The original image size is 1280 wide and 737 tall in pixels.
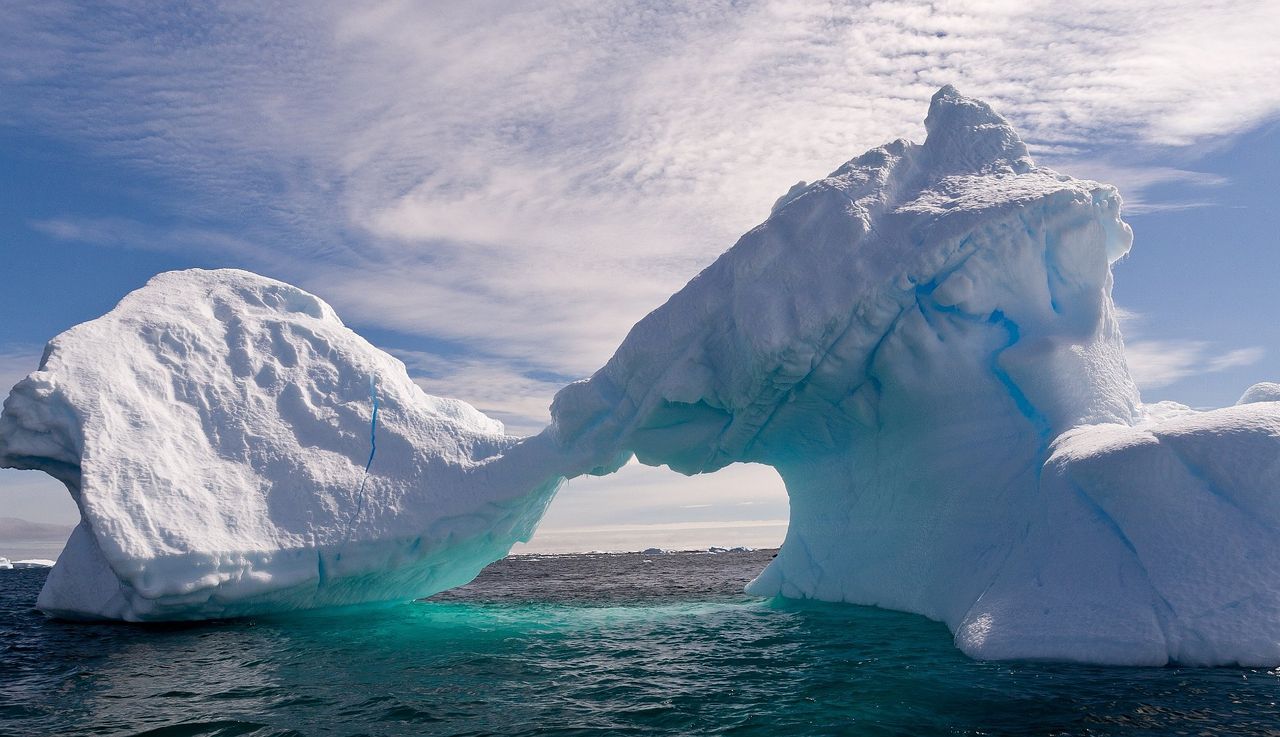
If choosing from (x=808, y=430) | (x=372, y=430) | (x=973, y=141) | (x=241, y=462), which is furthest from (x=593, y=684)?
(x=973, y=141)

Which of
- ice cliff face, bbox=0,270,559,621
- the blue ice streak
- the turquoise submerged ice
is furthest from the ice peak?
the blue ice streak

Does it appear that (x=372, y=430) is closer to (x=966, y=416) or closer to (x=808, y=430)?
(x=808, y=430)

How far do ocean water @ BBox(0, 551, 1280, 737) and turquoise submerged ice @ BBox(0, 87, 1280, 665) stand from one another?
103cm

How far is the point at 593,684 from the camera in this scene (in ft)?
24.6

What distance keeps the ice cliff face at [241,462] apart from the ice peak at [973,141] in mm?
8179

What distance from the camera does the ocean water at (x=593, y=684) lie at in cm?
587

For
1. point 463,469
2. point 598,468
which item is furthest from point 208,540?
point 598,468

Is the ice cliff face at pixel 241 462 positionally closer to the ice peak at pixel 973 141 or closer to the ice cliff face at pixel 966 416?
the ice cliff face at pixel 966 416

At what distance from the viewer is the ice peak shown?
12227mm

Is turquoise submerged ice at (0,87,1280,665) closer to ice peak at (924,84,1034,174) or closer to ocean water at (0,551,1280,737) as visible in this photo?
ice peak at (924,84,1034,174)

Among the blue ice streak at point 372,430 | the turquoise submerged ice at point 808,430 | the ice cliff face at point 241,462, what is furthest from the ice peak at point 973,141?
the blue ice streak at point 372,430

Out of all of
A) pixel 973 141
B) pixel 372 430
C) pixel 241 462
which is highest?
pixel 973 141

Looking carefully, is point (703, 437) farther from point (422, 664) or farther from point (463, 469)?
point (422, 664)

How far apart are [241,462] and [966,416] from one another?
1102 cm
